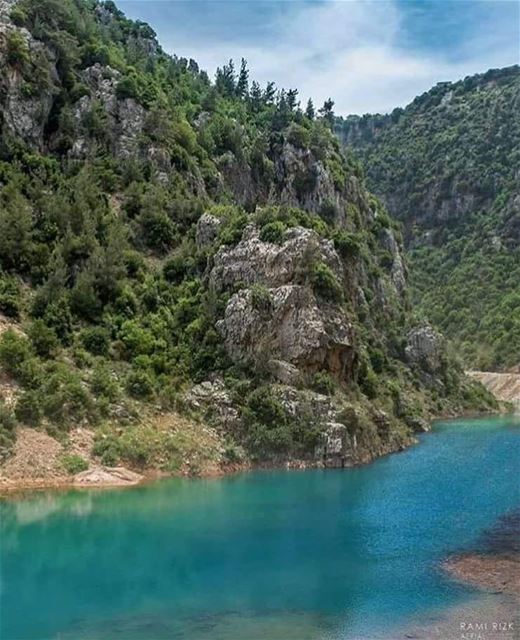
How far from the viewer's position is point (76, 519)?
1299 inches

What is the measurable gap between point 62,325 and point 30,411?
32.6ft

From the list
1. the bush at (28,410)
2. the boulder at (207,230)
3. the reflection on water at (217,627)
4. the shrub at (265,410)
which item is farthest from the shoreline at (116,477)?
the boulder at (207,230)

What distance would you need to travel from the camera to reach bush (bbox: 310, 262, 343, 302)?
5662cm

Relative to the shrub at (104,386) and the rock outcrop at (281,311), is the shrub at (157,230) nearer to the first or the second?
the rock outcrop at (281,311)

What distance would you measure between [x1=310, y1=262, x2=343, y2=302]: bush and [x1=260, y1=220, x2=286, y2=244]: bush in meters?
3.63

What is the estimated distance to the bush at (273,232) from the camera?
57.7m

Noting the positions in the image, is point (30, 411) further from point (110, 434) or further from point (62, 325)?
point (62, 325)

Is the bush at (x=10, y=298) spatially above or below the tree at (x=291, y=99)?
below

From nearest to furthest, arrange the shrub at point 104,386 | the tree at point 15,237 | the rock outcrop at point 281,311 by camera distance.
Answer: the shrub at point 104,386 → the rock outcrop at point 281,311 → the tree at point 15,237

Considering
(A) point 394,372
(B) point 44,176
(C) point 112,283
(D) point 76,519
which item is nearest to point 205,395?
(C) point 112,283

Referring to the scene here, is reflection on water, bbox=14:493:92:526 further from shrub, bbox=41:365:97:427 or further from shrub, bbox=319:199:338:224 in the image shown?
shrub, bbox=319:199:338:224

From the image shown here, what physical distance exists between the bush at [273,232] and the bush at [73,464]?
2409 centimetres

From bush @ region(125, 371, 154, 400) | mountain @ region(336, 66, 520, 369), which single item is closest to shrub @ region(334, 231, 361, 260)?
bush @ region(125, 371, 154, 400)

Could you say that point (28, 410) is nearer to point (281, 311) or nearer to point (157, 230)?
point (281, 311)
